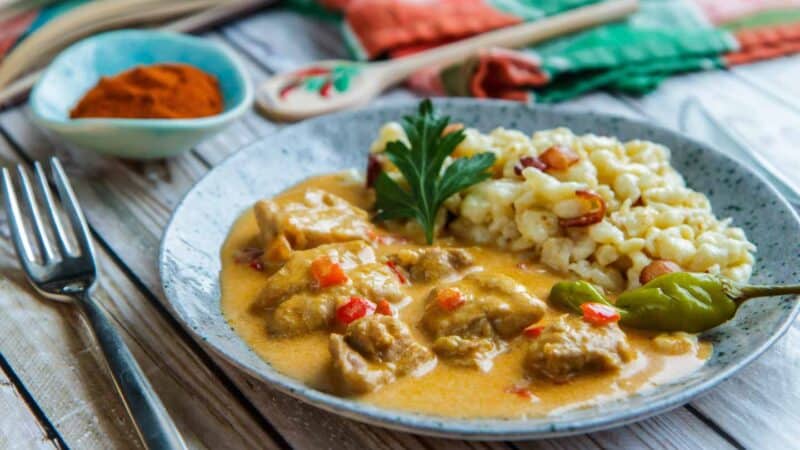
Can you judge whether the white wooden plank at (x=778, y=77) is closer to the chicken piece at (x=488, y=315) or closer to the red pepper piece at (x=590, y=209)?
the red pepper piece at (x=590, y=209)

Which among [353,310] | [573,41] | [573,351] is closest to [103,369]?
[353,310]

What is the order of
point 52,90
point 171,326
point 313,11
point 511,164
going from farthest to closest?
point 313,11 < point 52,90 < point 511,164 < point 171,326

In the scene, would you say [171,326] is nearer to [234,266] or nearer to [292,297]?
[234,266]

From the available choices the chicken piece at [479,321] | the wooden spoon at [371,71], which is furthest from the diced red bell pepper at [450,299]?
the wooden spoon at [371,71]

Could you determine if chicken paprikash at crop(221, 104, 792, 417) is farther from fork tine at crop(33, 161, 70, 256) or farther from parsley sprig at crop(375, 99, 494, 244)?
fork tine at crop(33, 161, 70, 256)

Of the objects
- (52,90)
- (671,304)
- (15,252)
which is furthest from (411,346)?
(52,90)

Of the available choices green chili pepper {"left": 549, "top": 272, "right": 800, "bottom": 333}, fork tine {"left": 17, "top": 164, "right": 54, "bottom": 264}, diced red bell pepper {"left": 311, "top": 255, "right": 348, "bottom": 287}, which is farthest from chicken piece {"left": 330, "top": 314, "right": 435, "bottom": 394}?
fork tine {"left": 17, "top": 164, "right": 54, "bottom": 264}
